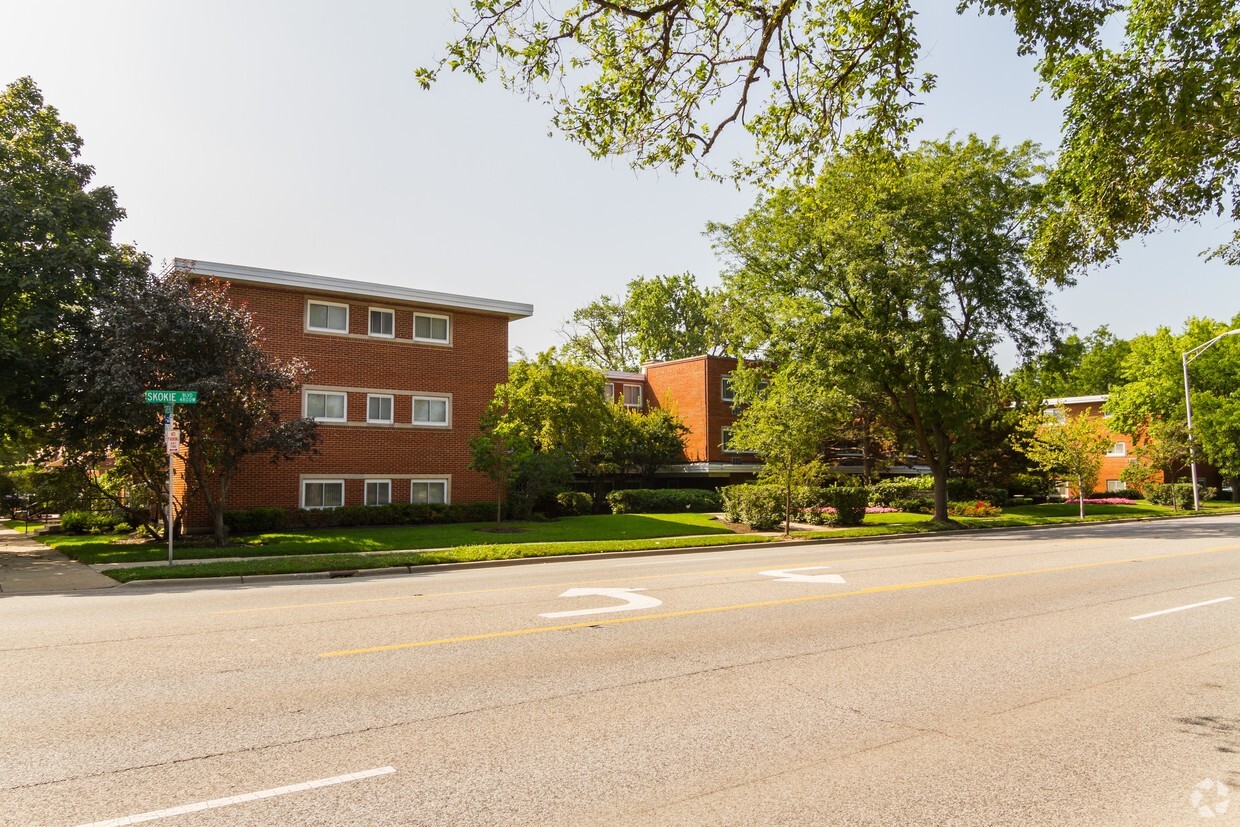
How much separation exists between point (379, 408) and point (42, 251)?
10572 mm

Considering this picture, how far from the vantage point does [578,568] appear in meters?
15.8

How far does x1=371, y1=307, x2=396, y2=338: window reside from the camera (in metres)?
27.9

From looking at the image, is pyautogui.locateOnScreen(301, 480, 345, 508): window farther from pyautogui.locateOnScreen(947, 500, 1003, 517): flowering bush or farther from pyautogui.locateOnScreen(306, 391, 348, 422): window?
pyautogui.locateOnScreen(947, 500, 1003, 517): flowering bush

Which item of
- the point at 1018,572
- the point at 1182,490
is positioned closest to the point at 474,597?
the point at 1018,572

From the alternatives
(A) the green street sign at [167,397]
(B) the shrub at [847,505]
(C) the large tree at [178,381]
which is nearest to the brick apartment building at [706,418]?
(B) the shrub at [847,505]

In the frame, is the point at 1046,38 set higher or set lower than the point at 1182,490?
higher

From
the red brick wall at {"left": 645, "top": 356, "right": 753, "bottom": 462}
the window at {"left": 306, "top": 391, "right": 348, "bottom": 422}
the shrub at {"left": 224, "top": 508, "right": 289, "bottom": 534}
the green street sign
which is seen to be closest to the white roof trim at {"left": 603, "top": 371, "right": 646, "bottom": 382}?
the red brick wall at {"left": 645, "top": 356, "right": 753, "bottom": 462}

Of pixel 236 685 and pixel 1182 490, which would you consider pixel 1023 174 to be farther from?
pixel 236 685

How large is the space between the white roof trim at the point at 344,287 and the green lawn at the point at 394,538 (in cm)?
744

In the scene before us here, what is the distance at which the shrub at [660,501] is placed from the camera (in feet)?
115

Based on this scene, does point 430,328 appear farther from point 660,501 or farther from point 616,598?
point 616,598

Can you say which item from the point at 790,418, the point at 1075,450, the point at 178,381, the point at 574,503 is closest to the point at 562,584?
the point at 178,381

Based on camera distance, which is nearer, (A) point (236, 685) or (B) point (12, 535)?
(A) point (236, 685)

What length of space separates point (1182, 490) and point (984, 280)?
81.0 feet
